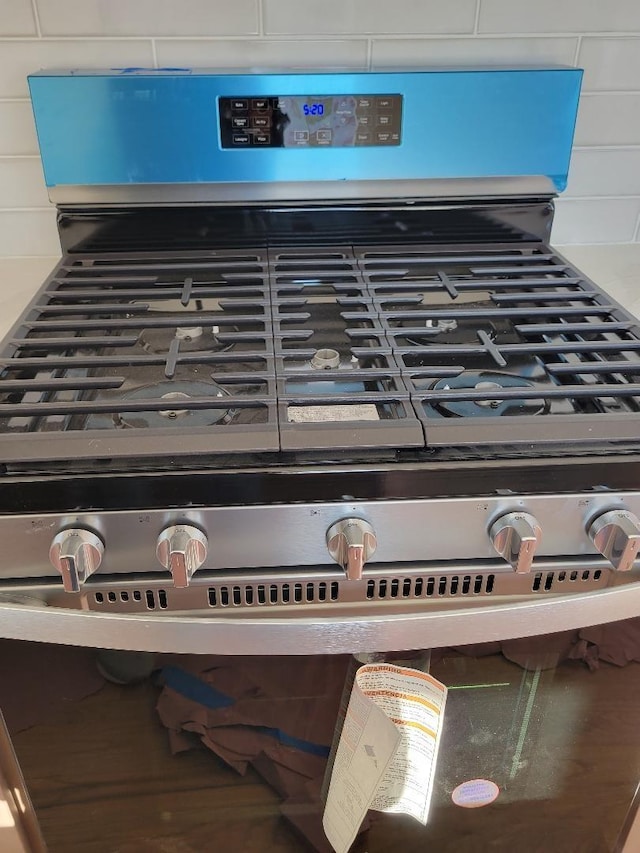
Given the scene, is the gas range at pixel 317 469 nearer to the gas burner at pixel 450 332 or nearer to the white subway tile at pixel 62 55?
the gas burner at pixel 450 332

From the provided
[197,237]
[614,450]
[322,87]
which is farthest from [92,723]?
[322,87]

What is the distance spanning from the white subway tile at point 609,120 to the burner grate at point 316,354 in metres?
0.24

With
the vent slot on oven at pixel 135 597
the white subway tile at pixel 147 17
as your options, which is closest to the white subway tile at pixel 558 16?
the white subway tile at pixel 147 17

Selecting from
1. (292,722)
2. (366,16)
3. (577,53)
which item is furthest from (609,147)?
(292,722)

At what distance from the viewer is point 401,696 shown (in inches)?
29.9

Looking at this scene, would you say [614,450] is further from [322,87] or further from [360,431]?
[322,87]

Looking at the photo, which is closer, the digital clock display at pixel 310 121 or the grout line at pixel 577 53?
the digital clock display at pixel 310 121

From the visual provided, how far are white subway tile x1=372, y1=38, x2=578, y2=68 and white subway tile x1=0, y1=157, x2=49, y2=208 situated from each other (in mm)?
556

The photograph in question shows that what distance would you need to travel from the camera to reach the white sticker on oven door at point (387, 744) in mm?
752

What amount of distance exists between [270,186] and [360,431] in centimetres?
56

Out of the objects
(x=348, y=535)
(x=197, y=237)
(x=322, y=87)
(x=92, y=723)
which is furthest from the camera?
(x=197, y=237)

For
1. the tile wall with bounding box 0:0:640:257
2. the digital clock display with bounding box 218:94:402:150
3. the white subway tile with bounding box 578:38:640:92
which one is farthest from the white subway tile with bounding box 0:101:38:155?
the white subway tile with bounding box 578:38:640:92

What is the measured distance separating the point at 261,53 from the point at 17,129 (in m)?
0.39

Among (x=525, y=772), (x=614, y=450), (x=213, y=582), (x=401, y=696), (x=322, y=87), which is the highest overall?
(x=322, y=87)
